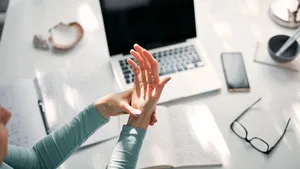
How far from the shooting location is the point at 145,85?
0.77 meters

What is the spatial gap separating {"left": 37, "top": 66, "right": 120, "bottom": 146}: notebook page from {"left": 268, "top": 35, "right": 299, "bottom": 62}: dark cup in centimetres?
47

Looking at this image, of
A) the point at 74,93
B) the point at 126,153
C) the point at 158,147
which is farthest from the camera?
the point at 74,93

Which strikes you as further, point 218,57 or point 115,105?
point 218,57

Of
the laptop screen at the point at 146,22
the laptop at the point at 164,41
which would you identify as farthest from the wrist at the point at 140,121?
the laptop screen at the point at 146,22

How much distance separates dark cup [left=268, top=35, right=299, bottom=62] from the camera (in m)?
1.01

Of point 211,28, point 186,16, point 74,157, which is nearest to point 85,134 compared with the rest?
point 74,157

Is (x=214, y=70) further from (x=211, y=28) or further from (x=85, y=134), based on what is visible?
(x=85, y=134)

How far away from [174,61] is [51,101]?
36cm

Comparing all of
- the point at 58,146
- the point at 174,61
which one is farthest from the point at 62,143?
the point at 174,61

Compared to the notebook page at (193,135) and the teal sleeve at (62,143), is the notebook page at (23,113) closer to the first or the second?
the teal sleeve at (62,143)

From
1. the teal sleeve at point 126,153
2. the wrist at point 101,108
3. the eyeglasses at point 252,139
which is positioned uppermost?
the wrist at point 101,108

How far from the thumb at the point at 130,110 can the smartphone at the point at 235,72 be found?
35cm

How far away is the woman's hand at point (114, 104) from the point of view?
0.76m

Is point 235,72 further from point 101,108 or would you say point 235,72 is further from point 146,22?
point 101,108
